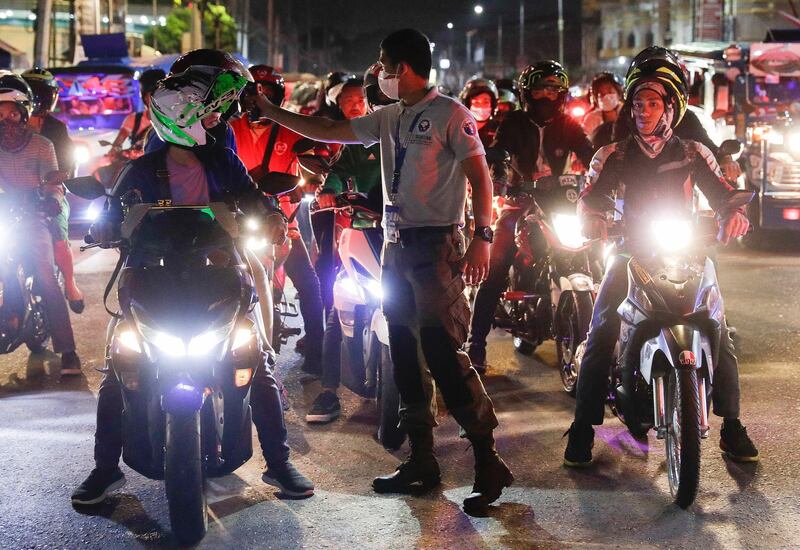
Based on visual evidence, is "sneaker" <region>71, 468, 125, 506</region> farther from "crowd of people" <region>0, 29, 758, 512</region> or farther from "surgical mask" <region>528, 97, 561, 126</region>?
"surgical mask" <region>528, 97, 561, 126</region>

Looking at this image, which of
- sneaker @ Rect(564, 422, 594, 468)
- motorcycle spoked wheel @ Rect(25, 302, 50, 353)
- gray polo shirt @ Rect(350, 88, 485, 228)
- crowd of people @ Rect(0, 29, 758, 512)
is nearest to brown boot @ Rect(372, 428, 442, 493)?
crowd of people @ Rect(0, 29, 758, 512)

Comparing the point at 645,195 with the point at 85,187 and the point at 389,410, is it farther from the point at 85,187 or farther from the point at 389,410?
the point at 85,187

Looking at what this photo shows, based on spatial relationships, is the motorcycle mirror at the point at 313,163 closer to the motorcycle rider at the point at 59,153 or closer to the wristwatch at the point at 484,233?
the wristwatch at the point at 484,233

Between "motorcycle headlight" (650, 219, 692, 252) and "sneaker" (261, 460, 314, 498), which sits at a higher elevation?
"motorcycle headlight" (650, 219, 692, 252)

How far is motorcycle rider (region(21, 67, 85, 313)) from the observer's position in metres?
8.10

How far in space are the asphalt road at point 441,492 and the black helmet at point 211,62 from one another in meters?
1.95

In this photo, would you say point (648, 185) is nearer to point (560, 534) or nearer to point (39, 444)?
point (560, 534)

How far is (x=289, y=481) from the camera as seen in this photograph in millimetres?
5027

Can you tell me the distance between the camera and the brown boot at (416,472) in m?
5.12

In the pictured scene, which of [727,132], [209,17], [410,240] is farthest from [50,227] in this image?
[209,17]

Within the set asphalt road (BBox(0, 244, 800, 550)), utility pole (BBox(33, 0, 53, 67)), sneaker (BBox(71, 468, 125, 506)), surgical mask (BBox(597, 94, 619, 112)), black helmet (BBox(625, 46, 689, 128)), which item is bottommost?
asphalt road (BBox(0, 244, 800, 550))

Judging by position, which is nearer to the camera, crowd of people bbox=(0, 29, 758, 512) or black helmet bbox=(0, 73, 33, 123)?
crowd of people bbox=(0, 29, 758, 512)

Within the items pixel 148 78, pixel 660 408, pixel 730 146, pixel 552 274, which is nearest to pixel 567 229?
pixel 552 274

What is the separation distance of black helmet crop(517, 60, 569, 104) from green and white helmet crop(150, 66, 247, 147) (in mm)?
3253
